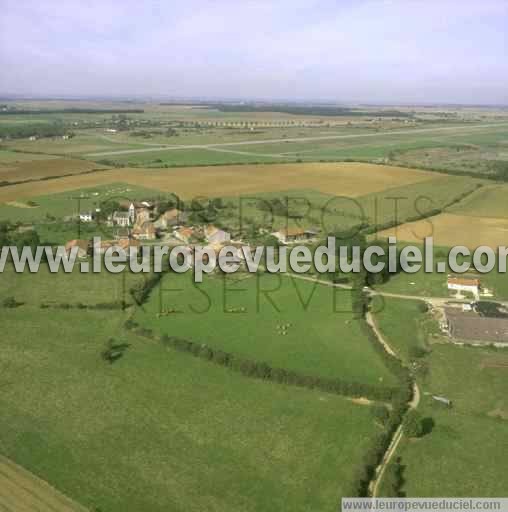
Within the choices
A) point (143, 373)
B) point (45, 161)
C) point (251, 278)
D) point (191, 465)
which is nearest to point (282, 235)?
point (251, 278)

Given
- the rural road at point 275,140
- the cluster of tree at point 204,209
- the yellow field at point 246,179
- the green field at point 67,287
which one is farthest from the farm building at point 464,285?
the rural road at point 275,140

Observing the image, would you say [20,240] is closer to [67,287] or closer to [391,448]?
[67,287]

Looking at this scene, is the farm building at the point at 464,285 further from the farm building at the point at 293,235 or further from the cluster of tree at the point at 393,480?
the cluster of tree at the point at 393,480

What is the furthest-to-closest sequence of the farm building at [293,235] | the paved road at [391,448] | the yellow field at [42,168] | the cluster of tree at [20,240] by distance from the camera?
the yellow field at [42,168], the farm building at [293,235], the cluster of tree at [20,240], the paved road at [391,448]

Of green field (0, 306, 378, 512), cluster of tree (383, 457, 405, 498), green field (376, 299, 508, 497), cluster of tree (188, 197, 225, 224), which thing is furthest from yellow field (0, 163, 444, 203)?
cluster of tree (383, 457, 405, 498)

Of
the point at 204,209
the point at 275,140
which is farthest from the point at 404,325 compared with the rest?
the point at 275,140

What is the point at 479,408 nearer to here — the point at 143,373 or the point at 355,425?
the point at 355,425

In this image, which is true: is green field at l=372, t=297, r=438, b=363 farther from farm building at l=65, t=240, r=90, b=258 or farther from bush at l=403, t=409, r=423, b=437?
farm building at l=65, t=240, r=90, b=258
